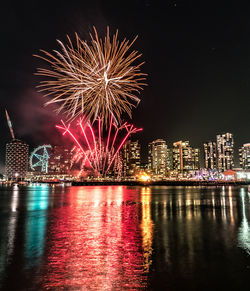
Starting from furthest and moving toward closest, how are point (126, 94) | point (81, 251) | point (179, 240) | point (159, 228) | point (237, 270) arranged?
1. point (126, 94)
2. point (159, 228)
3. point (179, 240)
4. point (81, 251)
5. point (237, 270)

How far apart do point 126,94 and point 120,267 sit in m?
18.3

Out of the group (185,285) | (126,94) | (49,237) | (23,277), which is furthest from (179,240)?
(126,94)

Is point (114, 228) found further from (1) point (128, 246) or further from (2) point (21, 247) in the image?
(2) point (21, 247)

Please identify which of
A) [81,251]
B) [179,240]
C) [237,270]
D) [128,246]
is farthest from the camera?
[179,240]

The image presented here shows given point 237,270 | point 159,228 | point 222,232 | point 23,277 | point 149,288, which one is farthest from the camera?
point 159,228

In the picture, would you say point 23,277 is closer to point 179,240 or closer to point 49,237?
point 49,237

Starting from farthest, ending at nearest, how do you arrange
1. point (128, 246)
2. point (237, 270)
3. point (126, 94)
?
1. point (126, 94)
2. point (128, 246)
3. point (237, 270)

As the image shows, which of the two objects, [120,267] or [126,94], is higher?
[126,94]

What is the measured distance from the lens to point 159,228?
12344 millimetres

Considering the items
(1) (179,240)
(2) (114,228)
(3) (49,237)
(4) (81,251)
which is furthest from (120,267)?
(2) (114,228)

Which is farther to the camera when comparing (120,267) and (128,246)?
(128,246)

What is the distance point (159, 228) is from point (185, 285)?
672 centimetres

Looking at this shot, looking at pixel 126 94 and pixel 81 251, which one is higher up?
pixel 126 94

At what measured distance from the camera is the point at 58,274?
624 cm
